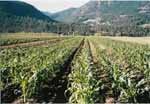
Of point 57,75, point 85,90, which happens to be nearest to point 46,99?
point 85,90

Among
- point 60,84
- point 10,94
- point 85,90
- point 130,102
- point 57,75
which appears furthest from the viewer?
point 57,75

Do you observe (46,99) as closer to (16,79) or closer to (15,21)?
(16,79)

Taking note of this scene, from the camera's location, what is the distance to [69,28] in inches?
7480

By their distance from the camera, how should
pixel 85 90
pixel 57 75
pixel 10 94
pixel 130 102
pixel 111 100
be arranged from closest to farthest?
pixel 85 90 < pixel 130 102 < pixel 111 100 < pixel 10 94 < pixel 57 75

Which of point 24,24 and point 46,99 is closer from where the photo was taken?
point 46,99

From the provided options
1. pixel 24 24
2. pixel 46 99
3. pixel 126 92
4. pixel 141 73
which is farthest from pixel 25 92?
pixel 24 24

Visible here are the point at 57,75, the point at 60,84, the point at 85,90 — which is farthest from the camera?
the point at 57,75

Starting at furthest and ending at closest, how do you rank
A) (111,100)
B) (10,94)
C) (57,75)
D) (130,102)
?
(57,75) < (10,94) < (111,100) < (130,102)

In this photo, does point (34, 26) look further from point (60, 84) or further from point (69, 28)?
point (60, 84)

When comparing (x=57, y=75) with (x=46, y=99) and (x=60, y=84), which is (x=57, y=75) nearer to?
(x=60, y=84)

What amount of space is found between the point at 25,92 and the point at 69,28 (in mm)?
174413

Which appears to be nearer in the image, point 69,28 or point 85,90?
point 85,90

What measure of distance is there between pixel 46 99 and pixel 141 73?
7.85 m

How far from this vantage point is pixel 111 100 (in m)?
16.1
